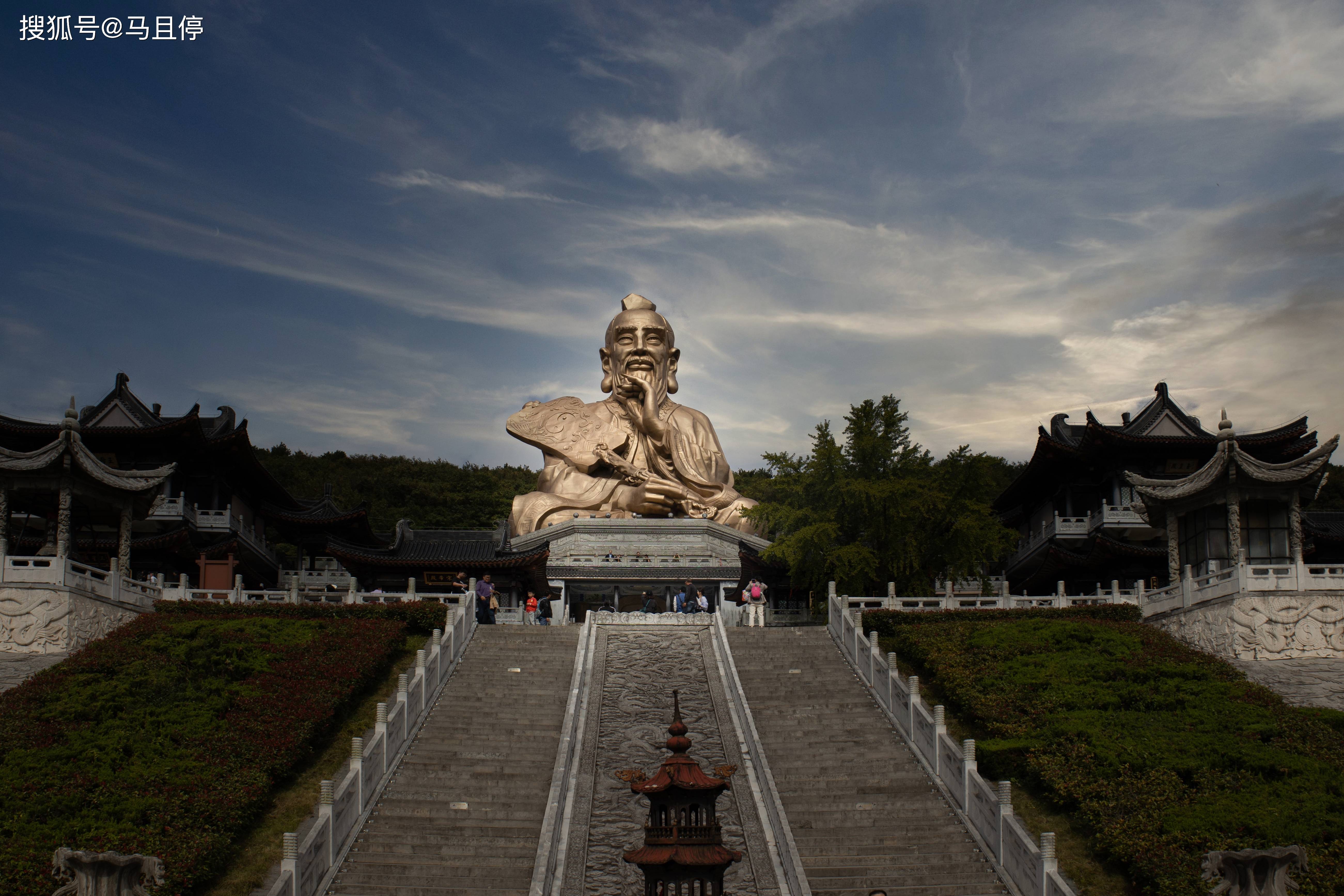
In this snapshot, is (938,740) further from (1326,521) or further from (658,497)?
(1326,521)

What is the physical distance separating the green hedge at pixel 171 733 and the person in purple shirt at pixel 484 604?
2.08 meters

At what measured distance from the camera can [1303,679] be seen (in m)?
20.4

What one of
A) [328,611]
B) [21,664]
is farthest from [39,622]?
[328,611]

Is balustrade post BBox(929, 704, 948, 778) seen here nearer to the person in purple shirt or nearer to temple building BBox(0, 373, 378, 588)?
the person in purple shirt

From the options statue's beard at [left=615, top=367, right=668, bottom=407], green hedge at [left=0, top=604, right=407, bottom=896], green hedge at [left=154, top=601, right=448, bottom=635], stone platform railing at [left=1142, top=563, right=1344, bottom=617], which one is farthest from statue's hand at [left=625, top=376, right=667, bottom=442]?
stone platform railing at [left=1142, top=563, right=1344, bottom=617]

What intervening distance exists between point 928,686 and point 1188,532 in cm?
753

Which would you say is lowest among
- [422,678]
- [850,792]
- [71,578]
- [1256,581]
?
[850,792]

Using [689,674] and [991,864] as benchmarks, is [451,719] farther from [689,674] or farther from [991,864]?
[991,864]

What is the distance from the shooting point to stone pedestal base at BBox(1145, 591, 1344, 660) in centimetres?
2155

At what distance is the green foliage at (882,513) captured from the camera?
27.2 metres

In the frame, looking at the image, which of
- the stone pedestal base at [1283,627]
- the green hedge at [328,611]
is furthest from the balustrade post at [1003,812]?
the green hedge at [328,611]

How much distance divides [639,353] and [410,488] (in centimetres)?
2823

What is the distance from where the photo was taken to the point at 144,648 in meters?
21.0

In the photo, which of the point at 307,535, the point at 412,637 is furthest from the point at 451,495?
the point at 412,637
